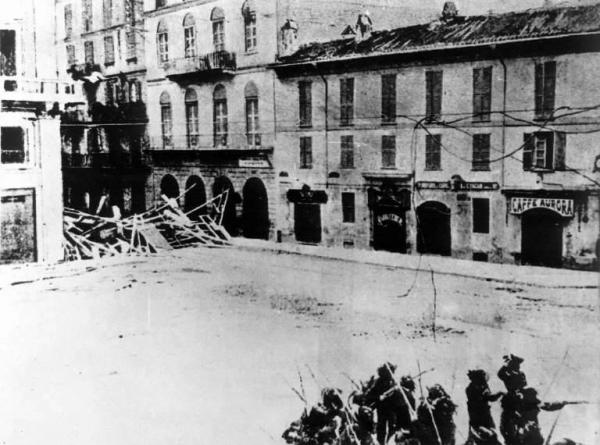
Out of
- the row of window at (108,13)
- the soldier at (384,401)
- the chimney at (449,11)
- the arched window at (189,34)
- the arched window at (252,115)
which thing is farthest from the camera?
the row of window at (108,13)

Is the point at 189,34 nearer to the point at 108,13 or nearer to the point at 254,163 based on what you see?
the point at 108,13

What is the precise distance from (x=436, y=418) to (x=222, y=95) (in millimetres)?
1793

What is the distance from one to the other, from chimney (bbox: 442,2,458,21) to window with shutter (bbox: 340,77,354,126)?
0.47 m

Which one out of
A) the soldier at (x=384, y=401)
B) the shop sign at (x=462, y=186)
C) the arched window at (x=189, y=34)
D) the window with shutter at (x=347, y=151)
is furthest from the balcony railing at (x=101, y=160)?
the soldier at (x=384, y=401)

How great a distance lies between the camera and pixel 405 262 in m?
2.80

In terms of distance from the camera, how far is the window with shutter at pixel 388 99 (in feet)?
9.12

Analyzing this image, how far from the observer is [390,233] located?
9.18ft

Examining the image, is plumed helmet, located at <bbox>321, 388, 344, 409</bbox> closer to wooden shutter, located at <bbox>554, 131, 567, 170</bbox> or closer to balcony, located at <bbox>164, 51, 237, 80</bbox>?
wooden shutter, located at <bbox>554, 131, 567, 170</bbox>

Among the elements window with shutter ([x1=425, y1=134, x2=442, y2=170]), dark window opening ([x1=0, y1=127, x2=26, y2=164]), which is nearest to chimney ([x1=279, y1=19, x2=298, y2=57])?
window with shutter ([x1=425, y1=134, x2=442, y2=170])

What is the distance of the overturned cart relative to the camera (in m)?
3.32

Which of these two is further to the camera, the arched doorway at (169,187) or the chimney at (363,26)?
the arched doorway at (169,187)

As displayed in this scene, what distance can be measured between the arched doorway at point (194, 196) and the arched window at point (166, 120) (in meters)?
0.24

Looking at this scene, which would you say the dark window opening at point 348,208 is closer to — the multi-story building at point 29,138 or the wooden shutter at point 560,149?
the wooden shutter at point 560,149

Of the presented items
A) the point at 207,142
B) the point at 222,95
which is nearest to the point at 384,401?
the point at 207,142
